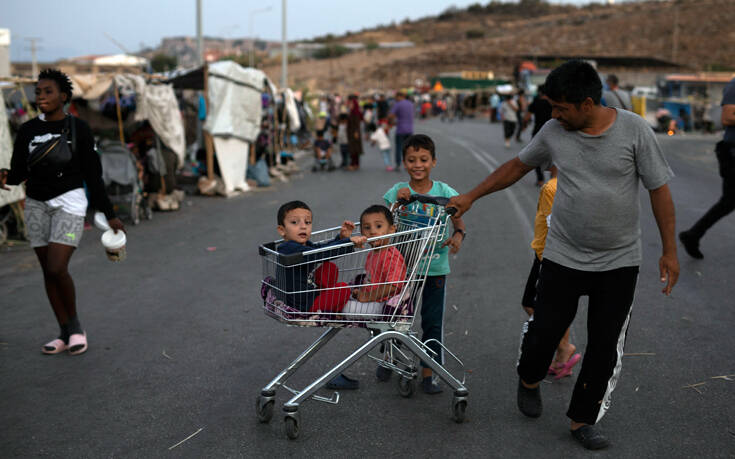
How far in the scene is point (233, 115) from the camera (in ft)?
47.9

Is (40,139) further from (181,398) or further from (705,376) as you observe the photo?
(705,376)

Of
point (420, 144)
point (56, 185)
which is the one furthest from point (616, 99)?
point (56, 185)

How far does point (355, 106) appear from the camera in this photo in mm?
19047

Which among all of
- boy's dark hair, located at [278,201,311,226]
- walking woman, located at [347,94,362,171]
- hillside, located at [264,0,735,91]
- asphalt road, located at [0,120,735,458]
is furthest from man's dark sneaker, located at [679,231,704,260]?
hillside, located at [264,0,735,91]

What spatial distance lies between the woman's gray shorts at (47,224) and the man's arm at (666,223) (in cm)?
385

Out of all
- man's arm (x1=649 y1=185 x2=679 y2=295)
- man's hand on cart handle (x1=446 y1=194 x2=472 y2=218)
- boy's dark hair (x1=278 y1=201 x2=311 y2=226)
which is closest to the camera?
man's arm (x1=649 y1=185 x2=679 y2=295)

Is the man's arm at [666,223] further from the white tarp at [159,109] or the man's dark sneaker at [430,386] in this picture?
the white tarp at [159,109]

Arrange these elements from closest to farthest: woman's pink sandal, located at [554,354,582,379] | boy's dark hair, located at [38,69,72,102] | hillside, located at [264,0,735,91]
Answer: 1. woman's pink sandal, located at [554,354,582,379]
2. boy's dark hair, located at [38,69,72,102]
3. hillside, located at [264,0,735,91]

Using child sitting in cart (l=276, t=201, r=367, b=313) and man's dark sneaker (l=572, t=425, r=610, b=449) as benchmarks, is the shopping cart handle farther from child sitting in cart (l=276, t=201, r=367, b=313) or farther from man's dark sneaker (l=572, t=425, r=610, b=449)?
man's dark sneaker (l=572, t=425, r=610, b=449)

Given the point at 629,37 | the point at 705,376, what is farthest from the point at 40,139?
the point at 629,37

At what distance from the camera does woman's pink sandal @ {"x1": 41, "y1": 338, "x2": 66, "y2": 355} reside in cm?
520

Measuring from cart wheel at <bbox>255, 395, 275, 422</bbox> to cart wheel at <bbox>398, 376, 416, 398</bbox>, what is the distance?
86 centimetres

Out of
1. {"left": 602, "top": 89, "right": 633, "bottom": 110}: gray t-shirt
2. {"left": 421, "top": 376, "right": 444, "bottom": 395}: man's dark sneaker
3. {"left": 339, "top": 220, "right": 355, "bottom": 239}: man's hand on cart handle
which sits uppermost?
{"left": 602, "top": 89, "right": 633, "bottom": 110}: gray t-shirt

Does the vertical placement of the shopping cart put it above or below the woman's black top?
below
